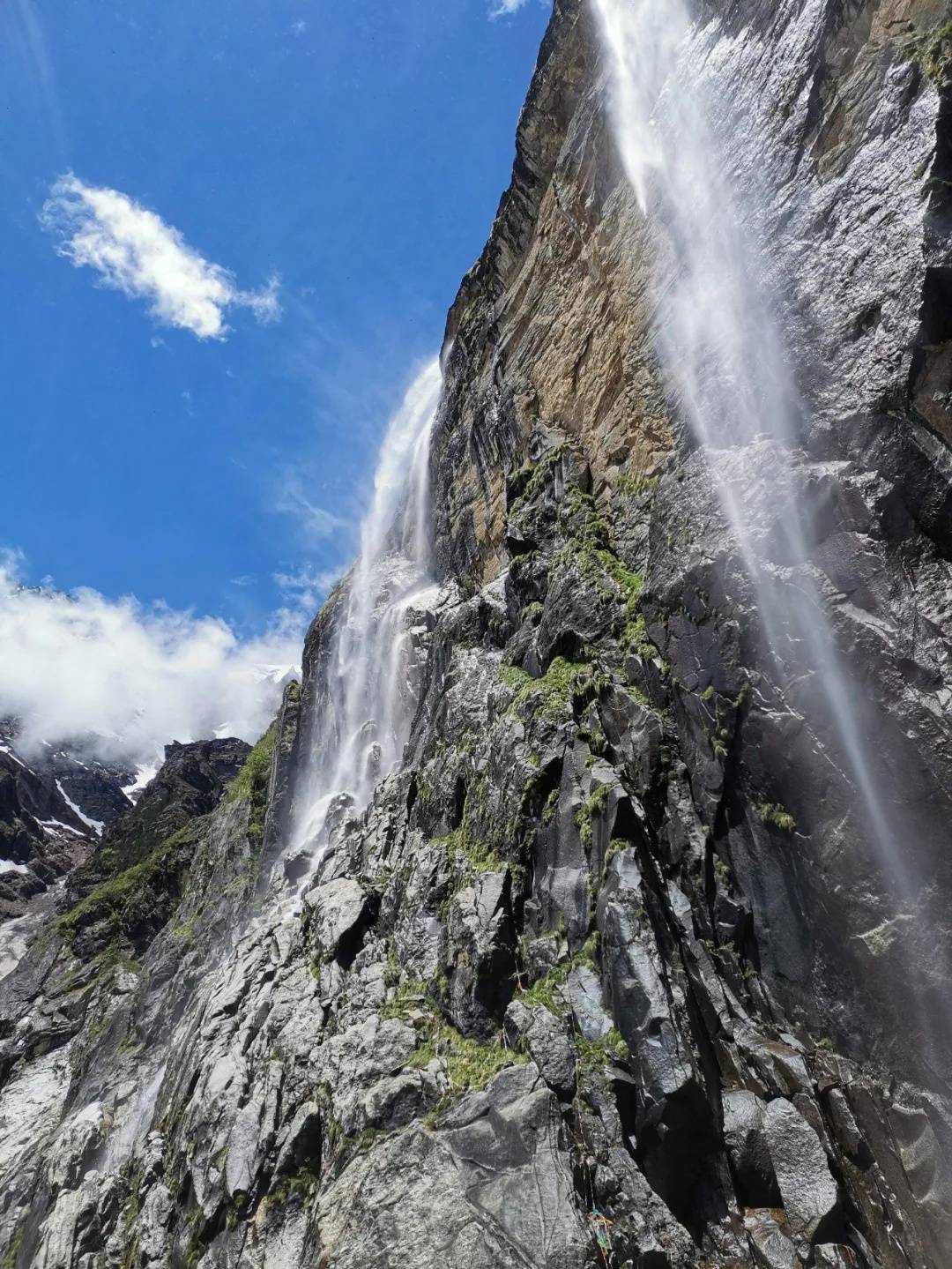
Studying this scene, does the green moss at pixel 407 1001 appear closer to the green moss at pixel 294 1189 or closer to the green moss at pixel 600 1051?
the green moss at pixel 294 1189

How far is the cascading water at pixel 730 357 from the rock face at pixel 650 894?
179mm

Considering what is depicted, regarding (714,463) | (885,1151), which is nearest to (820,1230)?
(885,1151)

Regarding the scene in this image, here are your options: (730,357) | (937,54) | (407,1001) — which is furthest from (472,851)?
(937,54)

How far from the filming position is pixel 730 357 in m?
13.3

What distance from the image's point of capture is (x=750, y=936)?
9.18m

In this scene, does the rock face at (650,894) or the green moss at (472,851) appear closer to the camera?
the rock face at (650,894)

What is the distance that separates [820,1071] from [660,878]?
2.69 m

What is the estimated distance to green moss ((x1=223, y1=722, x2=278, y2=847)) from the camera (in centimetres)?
3196

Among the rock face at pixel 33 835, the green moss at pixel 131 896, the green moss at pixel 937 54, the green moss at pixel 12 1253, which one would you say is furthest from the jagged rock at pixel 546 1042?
the rock face at pixel 33 835

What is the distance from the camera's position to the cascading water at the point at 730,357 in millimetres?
9000

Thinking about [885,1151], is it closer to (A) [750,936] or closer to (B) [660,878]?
(A) [750,936]

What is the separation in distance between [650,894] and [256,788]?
30371mm

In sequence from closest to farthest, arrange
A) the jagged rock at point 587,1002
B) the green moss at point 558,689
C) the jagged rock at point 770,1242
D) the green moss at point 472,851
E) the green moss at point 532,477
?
the jagged rock at point 770,1242 < the jagged rock at point 587,1002 < the green moss at point 472,851 < the green moss at point 558,689 < the green moss at point 532,477

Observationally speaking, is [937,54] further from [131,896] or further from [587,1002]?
[131,896]
